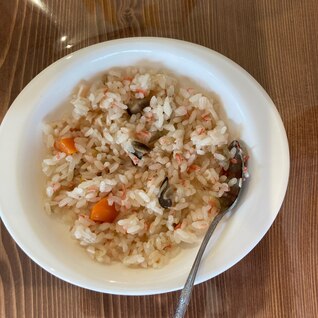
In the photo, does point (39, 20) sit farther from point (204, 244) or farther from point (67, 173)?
point (204, 244)

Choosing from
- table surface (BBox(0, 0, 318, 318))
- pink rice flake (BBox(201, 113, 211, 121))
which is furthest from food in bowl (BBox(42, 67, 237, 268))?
table surface (BBox(0, 0, 318, 318))

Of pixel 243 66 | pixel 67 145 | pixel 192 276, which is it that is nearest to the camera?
pixel 192 276

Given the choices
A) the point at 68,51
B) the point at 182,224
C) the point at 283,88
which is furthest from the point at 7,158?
the point at 283,88

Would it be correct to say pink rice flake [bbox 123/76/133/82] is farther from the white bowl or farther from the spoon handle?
the spoon handle

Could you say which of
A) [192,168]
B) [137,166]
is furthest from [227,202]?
[137,166]

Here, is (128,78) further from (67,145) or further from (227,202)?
(227,202)

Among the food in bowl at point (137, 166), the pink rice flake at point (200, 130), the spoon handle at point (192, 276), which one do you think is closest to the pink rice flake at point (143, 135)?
the food in bowl at point (137, 166)
